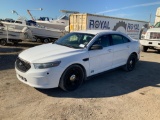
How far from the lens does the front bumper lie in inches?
167

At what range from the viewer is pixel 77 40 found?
18.4ft

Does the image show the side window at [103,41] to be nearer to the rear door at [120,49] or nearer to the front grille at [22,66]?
the rear door at [120,49]

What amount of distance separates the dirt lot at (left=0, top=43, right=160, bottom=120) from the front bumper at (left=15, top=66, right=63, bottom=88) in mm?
378

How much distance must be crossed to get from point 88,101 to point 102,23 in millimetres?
10609

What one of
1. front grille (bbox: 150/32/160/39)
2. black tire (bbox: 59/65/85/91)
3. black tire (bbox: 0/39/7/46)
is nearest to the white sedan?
black tire (bbox: 59/65/85/91)

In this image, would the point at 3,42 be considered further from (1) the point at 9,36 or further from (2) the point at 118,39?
(2) the point at 118,39

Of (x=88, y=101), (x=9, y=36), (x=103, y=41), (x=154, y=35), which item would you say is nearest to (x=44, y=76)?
(x=88, y=101)

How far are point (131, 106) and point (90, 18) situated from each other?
972 cm

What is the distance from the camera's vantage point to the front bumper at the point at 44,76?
4.25m

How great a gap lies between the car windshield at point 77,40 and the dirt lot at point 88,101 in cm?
122

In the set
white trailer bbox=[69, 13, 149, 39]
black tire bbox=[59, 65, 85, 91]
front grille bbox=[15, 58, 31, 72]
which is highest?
white trailer bbox=[69, 13, 149, 39]

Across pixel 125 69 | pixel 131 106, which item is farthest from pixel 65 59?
pixel 125 69

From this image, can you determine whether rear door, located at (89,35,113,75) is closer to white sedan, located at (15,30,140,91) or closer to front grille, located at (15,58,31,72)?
white sedan, located at (15,30,140,91)

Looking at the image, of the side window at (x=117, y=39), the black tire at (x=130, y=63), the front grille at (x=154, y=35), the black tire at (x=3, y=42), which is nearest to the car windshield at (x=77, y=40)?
the side window at (x=117, y=39)
